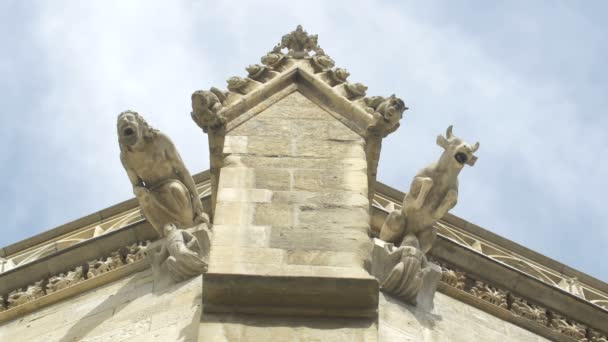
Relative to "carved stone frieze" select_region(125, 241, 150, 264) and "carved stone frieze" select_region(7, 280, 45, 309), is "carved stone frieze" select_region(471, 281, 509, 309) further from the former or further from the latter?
"carved stone frieze" select_region(7, 280, 45, 309)

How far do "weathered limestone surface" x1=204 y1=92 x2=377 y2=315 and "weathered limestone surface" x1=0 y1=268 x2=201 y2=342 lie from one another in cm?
43

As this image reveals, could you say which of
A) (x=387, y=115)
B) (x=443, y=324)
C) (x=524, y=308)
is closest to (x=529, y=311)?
(x=524, y=308)

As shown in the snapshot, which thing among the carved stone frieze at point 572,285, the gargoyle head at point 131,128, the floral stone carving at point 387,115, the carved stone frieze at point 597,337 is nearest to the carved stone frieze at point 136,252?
the gargoyle head at point 131,128

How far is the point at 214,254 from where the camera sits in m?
10.6

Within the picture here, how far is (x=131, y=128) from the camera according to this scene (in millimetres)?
12117

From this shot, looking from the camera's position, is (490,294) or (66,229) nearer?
(490,294)

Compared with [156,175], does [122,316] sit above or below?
below

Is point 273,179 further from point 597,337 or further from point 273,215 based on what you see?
point 597,337

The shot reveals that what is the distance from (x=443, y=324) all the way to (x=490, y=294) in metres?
1.44

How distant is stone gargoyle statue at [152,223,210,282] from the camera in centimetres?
1110

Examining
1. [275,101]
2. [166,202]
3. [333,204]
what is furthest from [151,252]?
[275,101]

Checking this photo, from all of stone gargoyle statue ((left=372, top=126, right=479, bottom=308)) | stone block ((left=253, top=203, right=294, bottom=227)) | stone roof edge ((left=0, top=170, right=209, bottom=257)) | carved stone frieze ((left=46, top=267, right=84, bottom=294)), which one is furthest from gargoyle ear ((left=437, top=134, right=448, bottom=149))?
stone roof edge ((left=0, top=170, right=209, bottom=257))

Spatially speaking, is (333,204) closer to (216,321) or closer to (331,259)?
(331,259)

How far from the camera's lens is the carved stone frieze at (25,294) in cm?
1270
